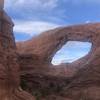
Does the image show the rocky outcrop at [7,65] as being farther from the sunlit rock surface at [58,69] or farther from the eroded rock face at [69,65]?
the eroded rock face at [69,65]

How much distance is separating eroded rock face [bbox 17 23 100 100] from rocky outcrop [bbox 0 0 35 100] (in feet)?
37.0

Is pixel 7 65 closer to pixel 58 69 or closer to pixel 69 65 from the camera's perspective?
pixel 58 69

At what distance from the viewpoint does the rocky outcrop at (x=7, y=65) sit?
28027 millimetres

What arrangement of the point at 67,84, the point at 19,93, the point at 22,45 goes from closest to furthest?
the point at 19,93
the point at 67,84
the point at 22,45

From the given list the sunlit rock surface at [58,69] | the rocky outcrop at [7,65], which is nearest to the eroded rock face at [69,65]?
the sunlit rock surface at [58,69]

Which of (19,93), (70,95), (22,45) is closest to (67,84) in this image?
(70,95)

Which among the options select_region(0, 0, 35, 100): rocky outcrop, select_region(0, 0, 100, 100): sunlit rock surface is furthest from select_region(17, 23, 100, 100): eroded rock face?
select_region(0, 0, 35, 100): rocky outcrop

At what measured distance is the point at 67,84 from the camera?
43.3m

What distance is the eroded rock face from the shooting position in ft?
134

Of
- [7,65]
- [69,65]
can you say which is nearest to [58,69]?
[69,65]

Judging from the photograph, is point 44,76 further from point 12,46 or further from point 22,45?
point 12,46

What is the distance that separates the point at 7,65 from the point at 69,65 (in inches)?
874

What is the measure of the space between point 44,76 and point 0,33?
16.0 metres

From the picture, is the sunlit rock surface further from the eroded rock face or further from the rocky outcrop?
the rocky outcrop
